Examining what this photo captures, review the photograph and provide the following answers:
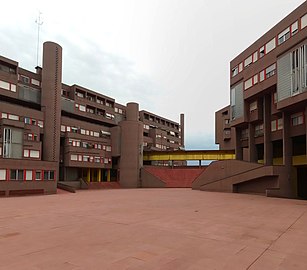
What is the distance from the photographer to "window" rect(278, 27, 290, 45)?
1395 inches

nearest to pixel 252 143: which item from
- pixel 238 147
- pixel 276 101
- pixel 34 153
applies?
pixel 238 147

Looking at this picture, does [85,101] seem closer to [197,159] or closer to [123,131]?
[123,131]

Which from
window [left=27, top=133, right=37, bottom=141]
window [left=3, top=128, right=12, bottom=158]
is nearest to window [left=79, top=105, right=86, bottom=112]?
window [left=27, top=133, right=37, bottom=141]

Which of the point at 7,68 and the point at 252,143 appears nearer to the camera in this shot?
the point at 252,143

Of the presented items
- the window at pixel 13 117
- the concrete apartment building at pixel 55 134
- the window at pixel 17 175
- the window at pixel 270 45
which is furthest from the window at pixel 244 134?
the window at pixel 13 117

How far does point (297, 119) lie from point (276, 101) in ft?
11.8

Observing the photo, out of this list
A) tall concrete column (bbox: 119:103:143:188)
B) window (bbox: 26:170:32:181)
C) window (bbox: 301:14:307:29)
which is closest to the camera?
window (bbox: 301:14:307:29)

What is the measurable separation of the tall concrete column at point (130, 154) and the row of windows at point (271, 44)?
2563 centimetres

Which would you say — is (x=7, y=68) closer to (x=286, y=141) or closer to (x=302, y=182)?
(x=286, y=141)

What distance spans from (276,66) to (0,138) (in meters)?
37.2

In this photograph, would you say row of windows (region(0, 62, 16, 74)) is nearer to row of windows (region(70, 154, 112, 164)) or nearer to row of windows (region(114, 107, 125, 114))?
row of windows (region(70, 154, 112, 164))

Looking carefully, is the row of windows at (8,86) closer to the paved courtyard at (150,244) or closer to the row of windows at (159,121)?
the paved courtyard at (150,244)

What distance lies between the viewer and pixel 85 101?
66.0m

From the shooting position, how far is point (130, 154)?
63.9 metres
